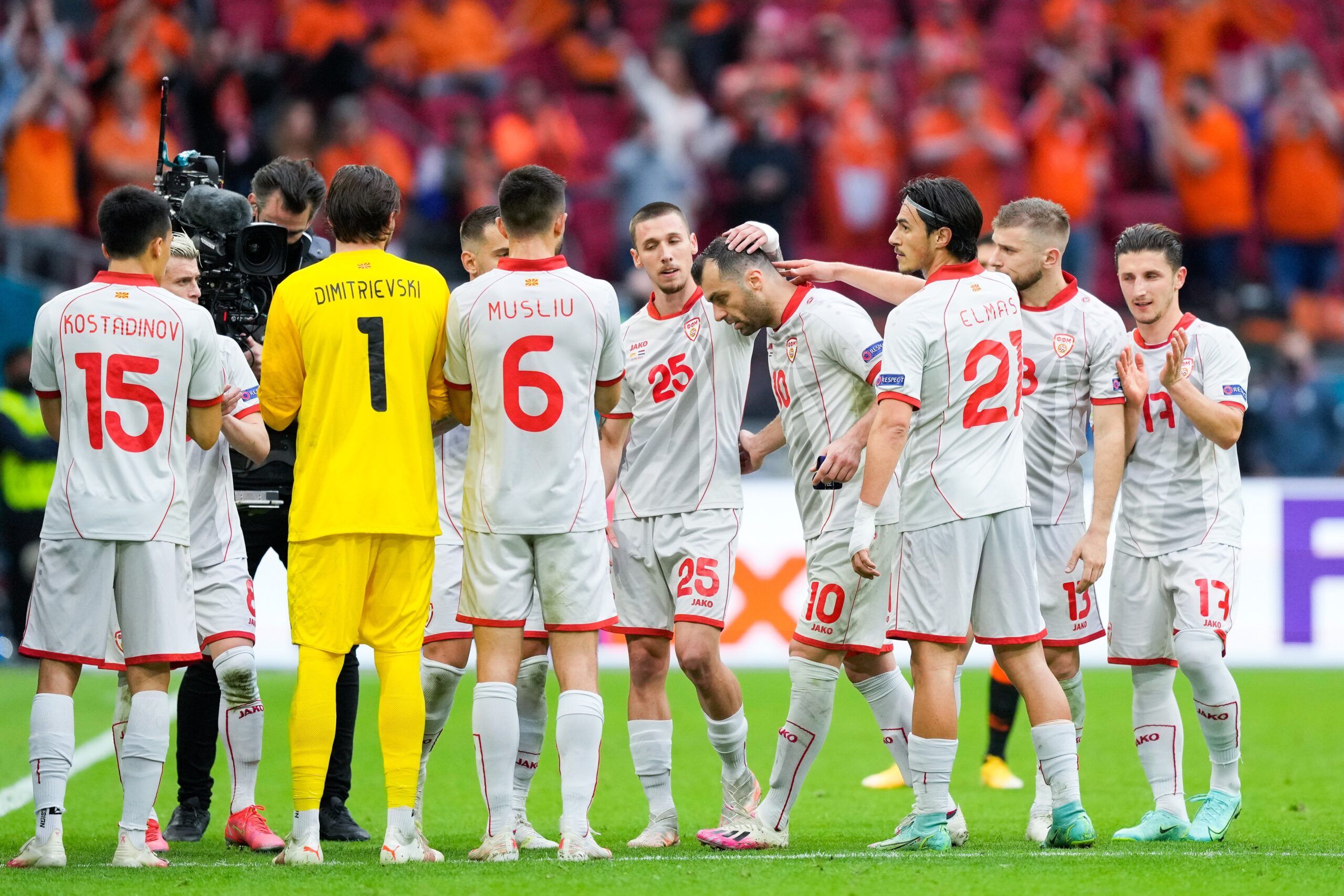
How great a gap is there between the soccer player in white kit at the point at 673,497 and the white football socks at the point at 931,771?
780mm

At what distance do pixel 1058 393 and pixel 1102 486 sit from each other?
58 centimetres

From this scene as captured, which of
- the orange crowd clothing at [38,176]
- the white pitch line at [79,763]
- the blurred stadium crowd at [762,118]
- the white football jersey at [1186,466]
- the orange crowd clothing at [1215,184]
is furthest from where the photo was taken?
the orange crowd clothing at [1215,184]

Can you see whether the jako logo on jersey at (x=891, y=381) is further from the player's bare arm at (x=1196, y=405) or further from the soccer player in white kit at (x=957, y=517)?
the player's bare arm at (x=1196, y=405)

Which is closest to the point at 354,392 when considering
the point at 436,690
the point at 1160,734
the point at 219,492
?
the point at 219,492

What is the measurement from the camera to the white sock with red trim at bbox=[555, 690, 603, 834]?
5656 millimetres

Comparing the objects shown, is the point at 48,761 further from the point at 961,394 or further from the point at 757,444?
the point at 961,394

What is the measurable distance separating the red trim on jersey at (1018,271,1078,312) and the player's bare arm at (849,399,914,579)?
1.17m

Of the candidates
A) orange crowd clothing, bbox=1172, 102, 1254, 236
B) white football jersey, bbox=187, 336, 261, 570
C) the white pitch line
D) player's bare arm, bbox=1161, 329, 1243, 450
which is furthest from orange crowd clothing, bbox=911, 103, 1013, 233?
white football jersey, bbox=187, 336, 261, 570

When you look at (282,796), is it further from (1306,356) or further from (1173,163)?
(1173,163)

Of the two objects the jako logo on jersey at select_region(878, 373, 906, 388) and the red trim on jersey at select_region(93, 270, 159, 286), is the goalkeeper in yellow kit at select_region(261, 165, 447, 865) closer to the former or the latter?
the red trim on jersey at select_region(93, 270, 159, 286)

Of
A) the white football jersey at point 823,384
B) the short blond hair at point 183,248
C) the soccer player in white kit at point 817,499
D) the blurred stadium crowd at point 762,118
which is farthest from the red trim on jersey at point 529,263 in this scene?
the blurred stadium crowd at point 762,118

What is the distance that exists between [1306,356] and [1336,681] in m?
3.55

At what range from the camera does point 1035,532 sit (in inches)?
261

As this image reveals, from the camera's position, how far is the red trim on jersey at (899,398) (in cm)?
574
